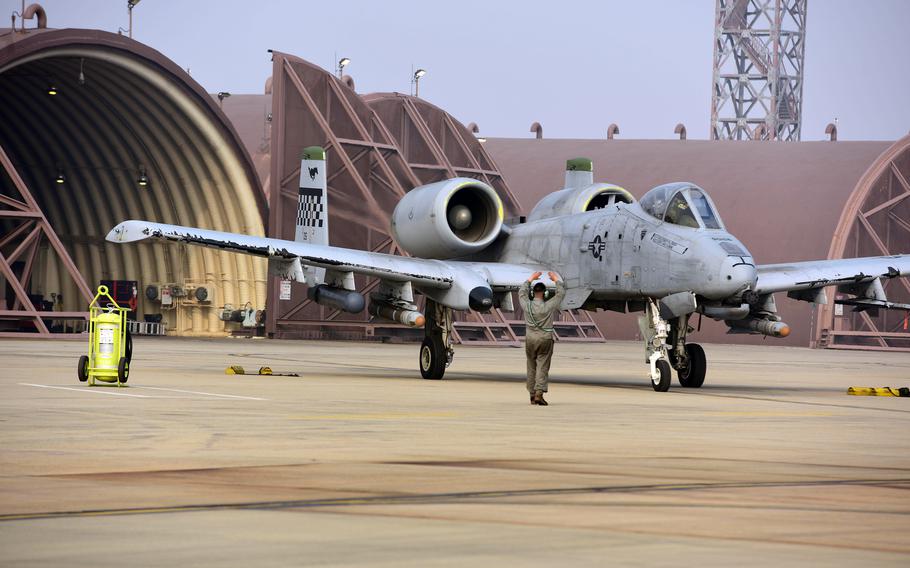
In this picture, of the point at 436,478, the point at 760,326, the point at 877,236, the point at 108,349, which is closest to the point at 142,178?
the point at 877,236

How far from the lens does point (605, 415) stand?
49.2ft

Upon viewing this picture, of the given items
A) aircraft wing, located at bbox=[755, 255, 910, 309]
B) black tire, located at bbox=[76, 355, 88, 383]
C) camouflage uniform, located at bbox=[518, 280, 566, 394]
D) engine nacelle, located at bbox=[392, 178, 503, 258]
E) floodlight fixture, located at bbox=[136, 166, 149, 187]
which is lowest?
black tire, located at bbox=[76, 355, 88, 383]

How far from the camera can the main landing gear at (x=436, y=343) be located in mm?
22672

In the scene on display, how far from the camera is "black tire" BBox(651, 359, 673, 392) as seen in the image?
65.9 ft

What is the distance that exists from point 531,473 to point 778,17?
92714 mm

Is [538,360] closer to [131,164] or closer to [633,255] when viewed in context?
[633,255]

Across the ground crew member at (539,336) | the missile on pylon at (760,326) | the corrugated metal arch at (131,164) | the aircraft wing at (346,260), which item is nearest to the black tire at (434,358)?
the aircraft wing at (346,260)

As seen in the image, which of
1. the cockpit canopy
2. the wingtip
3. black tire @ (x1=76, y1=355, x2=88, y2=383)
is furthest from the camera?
the wingtip

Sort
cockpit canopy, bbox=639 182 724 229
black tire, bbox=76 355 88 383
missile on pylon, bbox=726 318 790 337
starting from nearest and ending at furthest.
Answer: black tire, bbox=76 355 88 383
cockpit canopy, bbox=639 182 724 229
missile on pylon, bbox=726 318 790 337

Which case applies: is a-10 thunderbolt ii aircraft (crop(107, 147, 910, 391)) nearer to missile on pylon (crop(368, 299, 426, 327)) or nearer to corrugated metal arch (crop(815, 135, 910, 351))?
missile on pylon (crop(368, 299, 426, 327))

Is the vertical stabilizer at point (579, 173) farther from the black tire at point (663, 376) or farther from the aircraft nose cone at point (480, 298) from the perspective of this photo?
the black tire at point (663, 376)

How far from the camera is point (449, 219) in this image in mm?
24641

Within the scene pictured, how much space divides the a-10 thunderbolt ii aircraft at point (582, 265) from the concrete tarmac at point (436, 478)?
7.74 ft

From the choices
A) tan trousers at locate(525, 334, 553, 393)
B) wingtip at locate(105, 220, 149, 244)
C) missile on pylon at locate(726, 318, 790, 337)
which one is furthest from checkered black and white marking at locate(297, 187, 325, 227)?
tan trousers at locate(525, 334, 553, 393)
